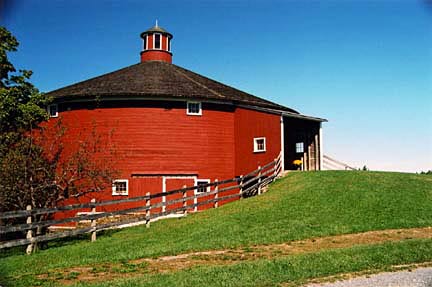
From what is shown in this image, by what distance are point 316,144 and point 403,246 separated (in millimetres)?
16634

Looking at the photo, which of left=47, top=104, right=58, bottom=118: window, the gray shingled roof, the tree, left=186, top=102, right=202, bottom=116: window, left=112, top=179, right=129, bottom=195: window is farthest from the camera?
left=47, top=104, right=58, bottom=118: window

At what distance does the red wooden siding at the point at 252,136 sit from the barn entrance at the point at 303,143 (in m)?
2.88

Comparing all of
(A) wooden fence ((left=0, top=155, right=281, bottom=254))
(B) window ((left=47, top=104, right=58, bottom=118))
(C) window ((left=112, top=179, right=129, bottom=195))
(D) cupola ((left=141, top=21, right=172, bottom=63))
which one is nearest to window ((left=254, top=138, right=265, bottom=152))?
(A) wooden fence ((left=0, top=155, right=281, bottom=254))

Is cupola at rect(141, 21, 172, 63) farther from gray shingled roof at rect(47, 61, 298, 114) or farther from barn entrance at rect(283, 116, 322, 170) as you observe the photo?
barn entrance at rect(283, 116, 322, 170)

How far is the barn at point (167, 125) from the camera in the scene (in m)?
19.1

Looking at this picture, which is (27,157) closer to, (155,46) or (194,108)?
(194,108)

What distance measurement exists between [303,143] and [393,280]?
20.6m

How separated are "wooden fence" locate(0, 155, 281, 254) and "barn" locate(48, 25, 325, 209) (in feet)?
2.23

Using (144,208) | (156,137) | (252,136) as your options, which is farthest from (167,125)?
(144,208)

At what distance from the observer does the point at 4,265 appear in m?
9.68

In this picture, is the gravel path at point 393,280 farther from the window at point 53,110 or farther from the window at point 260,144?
the window at point 53,110

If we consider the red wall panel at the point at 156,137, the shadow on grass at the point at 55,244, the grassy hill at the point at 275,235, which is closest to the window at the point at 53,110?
the red wall panel at the point at 156,137

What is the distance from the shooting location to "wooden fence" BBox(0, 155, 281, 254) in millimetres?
11172

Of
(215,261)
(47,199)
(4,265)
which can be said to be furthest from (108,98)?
(215,261)
